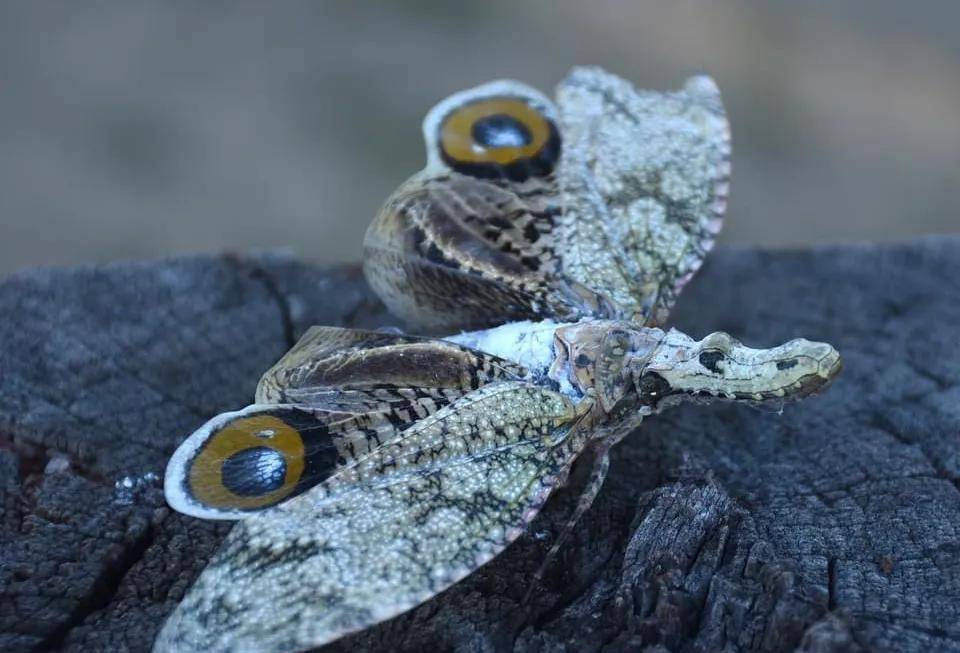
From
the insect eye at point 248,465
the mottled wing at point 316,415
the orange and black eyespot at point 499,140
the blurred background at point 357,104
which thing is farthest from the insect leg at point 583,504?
the blurred background at point 357,104

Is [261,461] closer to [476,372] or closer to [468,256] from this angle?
[476,372]

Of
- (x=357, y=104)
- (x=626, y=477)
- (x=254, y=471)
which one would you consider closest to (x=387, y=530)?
(x=254, y=471)

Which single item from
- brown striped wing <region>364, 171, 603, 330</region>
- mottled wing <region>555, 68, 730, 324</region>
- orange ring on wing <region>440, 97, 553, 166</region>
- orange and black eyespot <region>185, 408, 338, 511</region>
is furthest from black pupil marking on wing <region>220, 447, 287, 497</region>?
orange ring on wing <region>440, 97, 553, 166</region>

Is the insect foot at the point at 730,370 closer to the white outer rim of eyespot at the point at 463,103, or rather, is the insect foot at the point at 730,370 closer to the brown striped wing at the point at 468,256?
the brown striped wing at the point at 468,256

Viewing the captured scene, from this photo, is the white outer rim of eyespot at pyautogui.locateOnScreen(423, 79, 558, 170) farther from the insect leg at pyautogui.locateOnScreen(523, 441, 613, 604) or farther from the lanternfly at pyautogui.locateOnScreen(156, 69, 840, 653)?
the insect leg at pyautogui.locateOnScreen(523, 441, 613, 604)

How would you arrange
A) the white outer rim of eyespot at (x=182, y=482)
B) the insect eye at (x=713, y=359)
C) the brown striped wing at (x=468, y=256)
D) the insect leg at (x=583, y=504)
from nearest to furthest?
the white outer rim of eyespot at (x=182, y=482) → the insect leg at (x=583, y=504) → the insect eye at (x=713, y=359) → the brown striped wing at (x=468, y=256)
